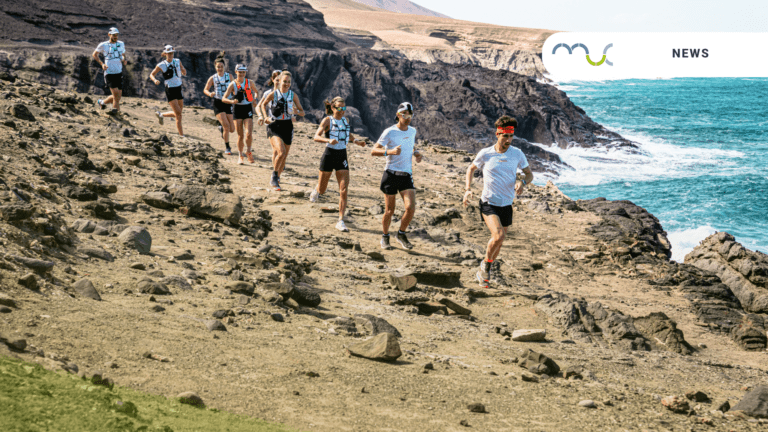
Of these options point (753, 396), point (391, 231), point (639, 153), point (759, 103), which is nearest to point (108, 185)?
point (391, 231)

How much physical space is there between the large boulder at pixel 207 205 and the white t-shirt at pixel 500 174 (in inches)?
122

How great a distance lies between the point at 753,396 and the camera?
461 cm

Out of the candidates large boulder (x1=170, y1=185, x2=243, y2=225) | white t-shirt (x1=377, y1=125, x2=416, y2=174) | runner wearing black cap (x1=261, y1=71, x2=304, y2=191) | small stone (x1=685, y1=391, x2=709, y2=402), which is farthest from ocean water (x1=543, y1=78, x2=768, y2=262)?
small stone (x1=685, y1=391, x2=709, y2=402)

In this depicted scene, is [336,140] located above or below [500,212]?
above

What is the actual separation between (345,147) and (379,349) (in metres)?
4.97

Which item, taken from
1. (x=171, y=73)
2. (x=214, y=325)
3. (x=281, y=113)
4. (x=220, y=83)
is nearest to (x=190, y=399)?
(x=214, y=325)

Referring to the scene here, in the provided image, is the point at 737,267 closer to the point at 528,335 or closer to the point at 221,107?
the point at 528,335

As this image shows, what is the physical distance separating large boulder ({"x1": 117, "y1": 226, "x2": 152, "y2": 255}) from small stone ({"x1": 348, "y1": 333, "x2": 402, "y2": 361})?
259 cm

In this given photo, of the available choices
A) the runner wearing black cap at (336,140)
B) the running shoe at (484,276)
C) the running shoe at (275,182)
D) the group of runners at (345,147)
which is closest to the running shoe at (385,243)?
the group of runners at (345,147)

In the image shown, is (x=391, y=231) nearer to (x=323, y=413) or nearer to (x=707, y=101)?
(x=323, y=413)

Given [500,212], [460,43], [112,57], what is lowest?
[500,212]

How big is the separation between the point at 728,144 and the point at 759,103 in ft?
110

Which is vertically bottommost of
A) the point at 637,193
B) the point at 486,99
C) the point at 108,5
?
the point at 637,193

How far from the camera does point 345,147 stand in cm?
916
